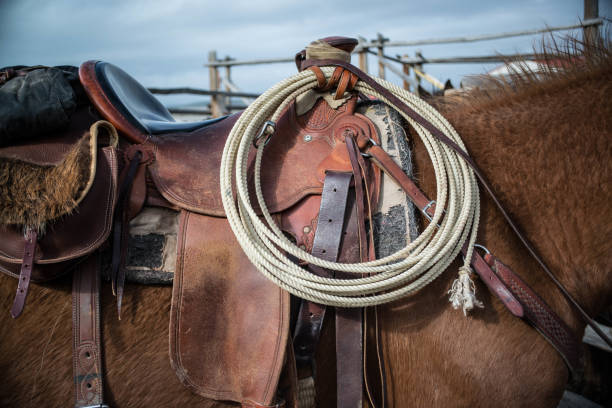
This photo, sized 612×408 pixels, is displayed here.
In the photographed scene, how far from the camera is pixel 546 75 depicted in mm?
1339

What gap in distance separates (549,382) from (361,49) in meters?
7.25

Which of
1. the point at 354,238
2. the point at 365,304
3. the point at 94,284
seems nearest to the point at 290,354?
the point at 365,304

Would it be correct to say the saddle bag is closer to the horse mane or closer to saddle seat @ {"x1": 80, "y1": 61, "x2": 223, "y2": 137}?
saddle seat @ {"x1": 80, "y1": 61, "x2": 223, "y2": 137}

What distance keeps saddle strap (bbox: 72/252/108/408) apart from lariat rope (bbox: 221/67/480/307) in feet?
1.53

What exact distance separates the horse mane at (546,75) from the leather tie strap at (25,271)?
138cm

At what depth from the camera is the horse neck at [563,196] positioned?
1193 millimetres

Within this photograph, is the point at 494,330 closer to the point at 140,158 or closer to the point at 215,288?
the point at 215,288

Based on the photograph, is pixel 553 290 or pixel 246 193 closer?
pixel 246 193

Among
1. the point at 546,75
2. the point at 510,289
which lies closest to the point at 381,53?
the point at 546,75

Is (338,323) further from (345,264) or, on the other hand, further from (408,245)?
(408,245)

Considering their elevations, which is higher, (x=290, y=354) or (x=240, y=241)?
(x=240, y=241)

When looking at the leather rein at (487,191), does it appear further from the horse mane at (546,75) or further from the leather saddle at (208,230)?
the horse mane at (546,75)

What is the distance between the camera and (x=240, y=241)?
1074mm

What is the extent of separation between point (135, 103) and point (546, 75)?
63.9 inches
